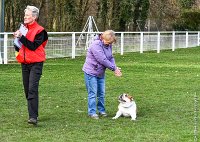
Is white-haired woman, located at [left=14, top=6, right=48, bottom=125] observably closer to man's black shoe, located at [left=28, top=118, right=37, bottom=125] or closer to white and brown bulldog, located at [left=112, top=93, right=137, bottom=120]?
man's black shoe, located at [left=28, top=118, right=37, bottom=125]

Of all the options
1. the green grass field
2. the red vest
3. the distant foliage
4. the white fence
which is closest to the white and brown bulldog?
the green grass field

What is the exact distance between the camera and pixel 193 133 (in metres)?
8.22

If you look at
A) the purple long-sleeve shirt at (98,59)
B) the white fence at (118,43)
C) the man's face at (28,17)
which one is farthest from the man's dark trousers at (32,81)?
the white fence at (118,43)

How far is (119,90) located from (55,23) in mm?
30583

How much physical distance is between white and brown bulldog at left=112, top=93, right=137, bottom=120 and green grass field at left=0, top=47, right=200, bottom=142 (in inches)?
3.9

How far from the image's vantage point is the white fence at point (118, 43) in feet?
70.8

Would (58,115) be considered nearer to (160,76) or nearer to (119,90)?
(119,90)

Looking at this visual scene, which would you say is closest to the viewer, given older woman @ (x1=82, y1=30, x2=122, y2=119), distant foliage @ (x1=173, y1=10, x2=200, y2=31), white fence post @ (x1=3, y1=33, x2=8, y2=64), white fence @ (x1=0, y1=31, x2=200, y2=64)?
older woman @ (x1=82, y1=30, x2=122, y2=119)

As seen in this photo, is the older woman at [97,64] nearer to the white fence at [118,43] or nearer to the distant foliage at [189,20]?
the white fence at [118,43]

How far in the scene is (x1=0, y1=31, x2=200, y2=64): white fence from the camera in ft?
70.8

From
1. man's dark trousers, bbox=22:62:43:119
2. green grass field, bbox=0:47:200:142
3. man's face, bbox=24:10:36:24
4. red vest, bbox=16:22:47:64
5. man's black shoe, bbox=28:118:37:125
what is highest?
man's face, bbox=24:10:36:24

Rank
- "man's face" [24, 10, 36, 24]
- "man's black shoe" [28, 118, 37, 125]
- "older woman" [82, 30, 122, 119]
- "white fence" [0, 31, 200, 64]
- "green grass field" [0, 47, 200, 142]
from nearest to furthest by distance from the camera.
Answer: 1. "green grass field" [0, 47, 200, 142]
2. "man's face" [24, 10, 36, 24]
3. "man's black shoe" [28, 118, 37, 125]
4. "older woman" [82, 30, 122, 119]
5. "white fence" [0, 31, 200, 64]

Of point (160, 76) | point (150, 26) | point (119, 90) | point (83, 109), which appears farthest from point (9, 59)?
point (150, 26)

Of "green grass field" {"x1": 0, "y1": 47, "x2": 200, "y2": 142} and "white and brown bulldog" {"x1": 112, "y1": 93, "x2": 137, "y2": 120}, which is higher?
"white and brown bulldog" {"x1": 112, "y1": 93, "x2": 137, "y2": 120}
